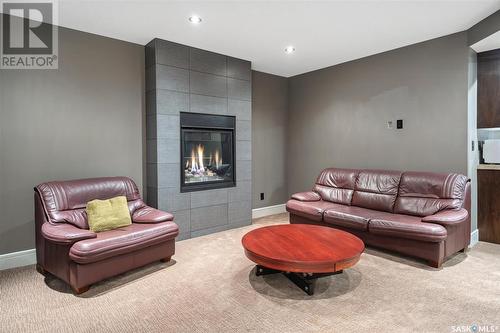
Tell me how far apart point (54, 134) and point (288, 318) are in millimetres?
3230

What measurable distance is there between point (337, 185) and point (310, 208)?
768mm

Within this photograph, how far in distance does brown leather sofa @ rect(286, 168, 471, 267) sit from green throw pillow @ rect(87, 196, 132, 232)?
7.61 feet

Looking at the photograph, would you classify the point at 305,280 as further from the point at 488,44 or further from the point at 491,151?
the point at 488,44

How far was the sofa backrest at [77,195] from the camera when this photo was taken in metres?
2.95

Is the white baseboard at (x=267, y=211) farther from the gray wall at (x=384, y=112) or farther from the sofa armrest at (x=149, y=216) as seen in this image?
the sofa armrest at (x=149, y=216)

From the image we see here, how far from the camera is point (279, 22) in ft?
11.1

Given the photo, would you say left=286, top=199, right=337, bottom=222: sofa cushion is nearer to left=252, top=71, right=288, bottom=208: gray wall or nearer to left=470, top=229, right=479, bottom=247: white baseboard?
left=252, top=71, right=288, bottom=208: gray wall

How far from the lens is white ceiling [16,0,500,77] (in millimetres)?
2980

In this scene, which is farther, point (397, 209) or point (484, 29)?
point (397, 209)

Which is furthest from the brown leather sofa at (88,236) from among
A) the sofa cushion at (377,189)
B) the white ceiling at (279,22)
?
the sofa cushion at (377,189)

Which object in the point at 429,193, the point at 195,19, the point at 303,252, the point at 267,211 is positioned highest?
the point at 195,19

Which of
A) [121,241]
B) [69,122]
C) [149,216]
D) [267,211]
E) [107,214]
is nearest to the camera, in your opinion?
[121,241]

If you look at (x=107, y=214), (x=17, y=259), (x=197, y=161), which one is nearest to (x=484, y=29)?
(x=197, y=161)

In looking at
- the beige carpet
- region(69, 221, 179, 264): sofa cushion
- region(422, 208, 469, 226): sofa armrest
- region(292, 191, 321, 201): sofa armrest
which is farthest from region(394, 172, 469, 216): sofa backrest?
region(69, 221, 179, 264): sofa cushion
